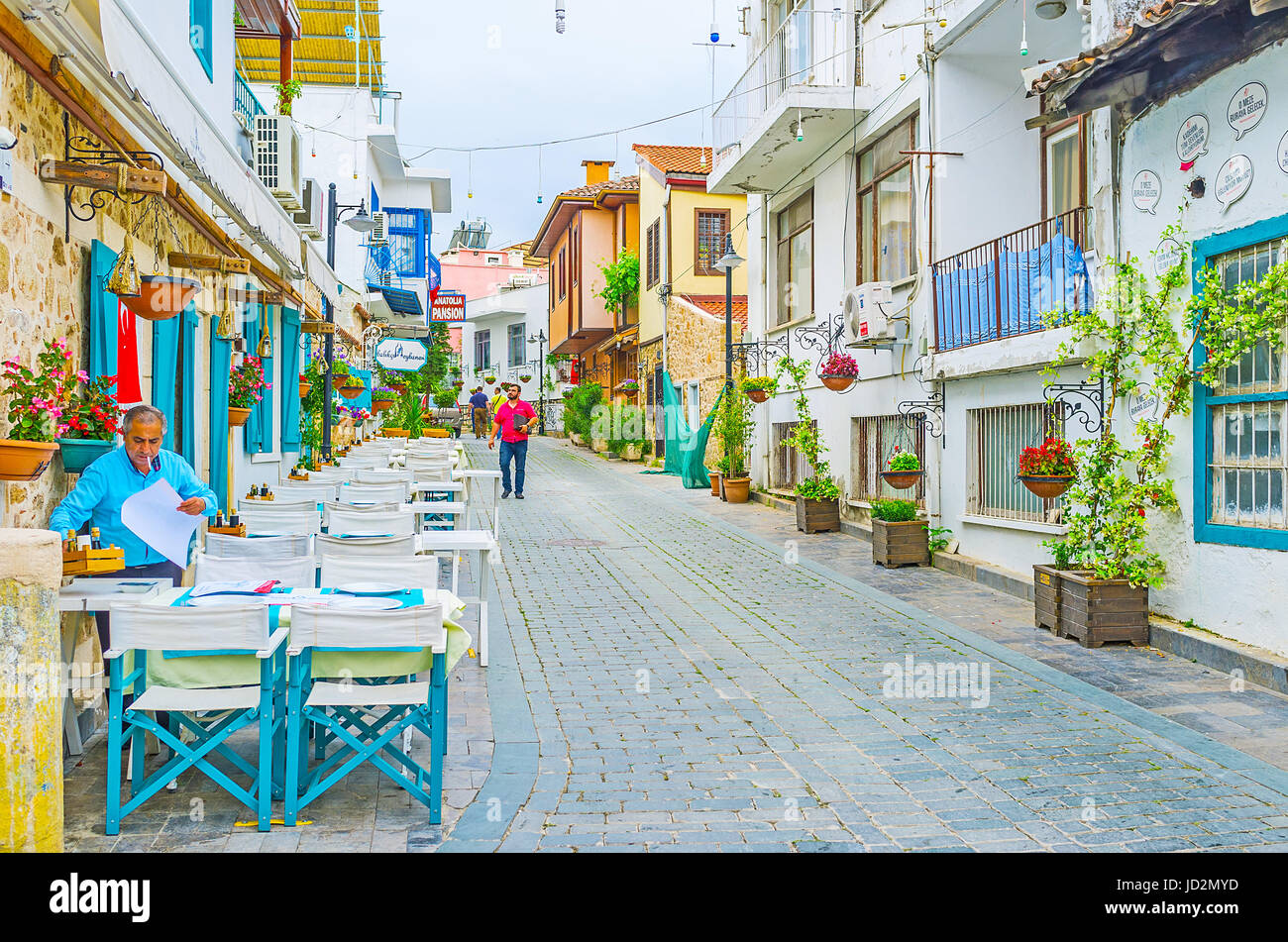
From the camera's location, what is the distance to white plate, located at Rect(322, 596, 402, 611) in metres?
4.50

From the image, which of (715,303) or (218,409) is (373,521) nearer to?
(218,409)

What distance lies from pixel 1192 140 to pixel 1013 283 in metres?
2.76

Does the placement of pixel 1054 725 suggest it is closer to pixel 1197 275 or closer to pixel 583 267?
pixel 1197 275

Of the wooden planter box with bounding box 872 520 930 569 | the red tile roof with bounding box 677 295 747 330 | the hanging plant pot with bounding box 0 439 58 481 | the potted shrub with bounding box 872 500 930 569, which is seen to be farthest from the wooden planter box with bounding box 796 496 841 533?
the hanging plant pot with bounding box 0 439 58 481

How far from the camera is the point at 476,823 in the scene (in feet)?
15.1

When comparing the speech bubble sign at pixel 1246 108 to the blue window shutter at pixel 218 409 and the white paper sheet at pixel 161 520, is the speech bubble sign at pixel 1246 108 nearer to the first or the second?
the white paper sheet at pixel 161 520

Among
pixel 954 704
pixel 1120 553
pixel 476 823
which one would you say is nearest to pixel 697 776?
pixel 476 823

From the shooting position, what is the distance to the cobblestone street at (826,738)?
4.53m

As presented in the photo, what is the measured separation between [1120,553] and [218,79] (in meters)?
9.59

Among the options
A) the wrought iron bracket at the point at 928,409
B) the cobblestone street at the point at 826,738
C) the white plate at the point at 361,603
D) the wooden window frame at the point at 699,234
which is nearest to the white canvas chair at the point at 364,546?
the cobblestone street at the point at 826,738

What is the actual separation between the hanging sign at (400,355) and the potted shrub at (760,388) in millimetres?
6675

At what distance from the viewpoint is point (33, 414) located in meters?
5.58

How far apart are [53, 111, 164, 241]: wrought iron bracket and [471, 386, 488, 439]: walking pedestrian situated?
29548 mm

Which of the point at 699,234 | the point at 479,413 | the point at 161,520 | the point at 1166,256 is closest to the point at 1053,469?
the point at 1166,256
